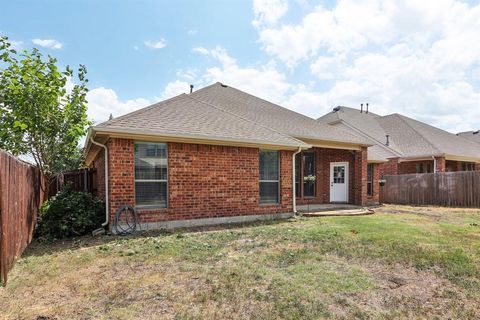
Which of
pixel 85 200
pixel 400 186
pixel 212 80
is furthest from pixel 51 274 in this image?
pixel 400 186

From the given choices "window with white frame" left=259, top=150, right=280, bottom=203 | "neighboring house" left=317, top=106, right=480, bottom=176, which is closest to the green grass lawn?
"window with white frame" left=259, top=150, right=280, bottom=203

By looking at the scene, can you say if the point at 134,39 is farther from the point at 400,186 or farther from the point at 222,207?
the point at 400,186

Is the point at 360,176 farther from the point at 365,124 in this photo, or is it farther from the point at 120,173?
the point at 120,173

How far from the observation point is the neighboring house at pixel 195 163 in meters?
8.16

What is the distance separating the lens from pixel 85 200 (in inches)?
345

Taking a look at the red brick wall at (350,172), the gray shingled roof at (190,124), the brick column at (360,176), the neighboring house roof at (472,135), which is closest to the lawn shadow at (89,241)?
the gray shingled roof at (190,124)

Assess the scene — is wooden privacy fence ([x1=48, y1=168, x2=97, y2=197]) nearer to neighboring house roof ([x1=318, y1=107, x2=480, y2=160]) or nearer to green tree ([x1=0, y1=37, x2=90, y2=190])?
green tree ([x1=0, y1=37, x2=90, y2=190])

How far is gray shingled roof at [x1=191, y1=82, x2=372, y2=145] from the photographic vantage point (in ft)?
43.1

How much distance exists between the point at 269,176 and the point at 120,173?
4872 mm

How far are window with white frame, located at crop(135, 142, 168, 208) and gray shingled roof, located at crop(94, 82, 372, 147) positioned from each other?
61cm

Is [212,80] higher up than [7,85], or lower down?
higher up

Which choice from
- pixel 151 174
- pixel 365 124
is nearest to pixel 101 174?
pixel 151 174

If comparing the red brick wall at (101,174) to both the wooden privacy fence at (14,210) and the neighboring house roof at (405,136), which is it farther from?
the neighboring house roof at (405,136)

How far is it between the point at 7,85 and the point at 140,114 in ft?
14.7
